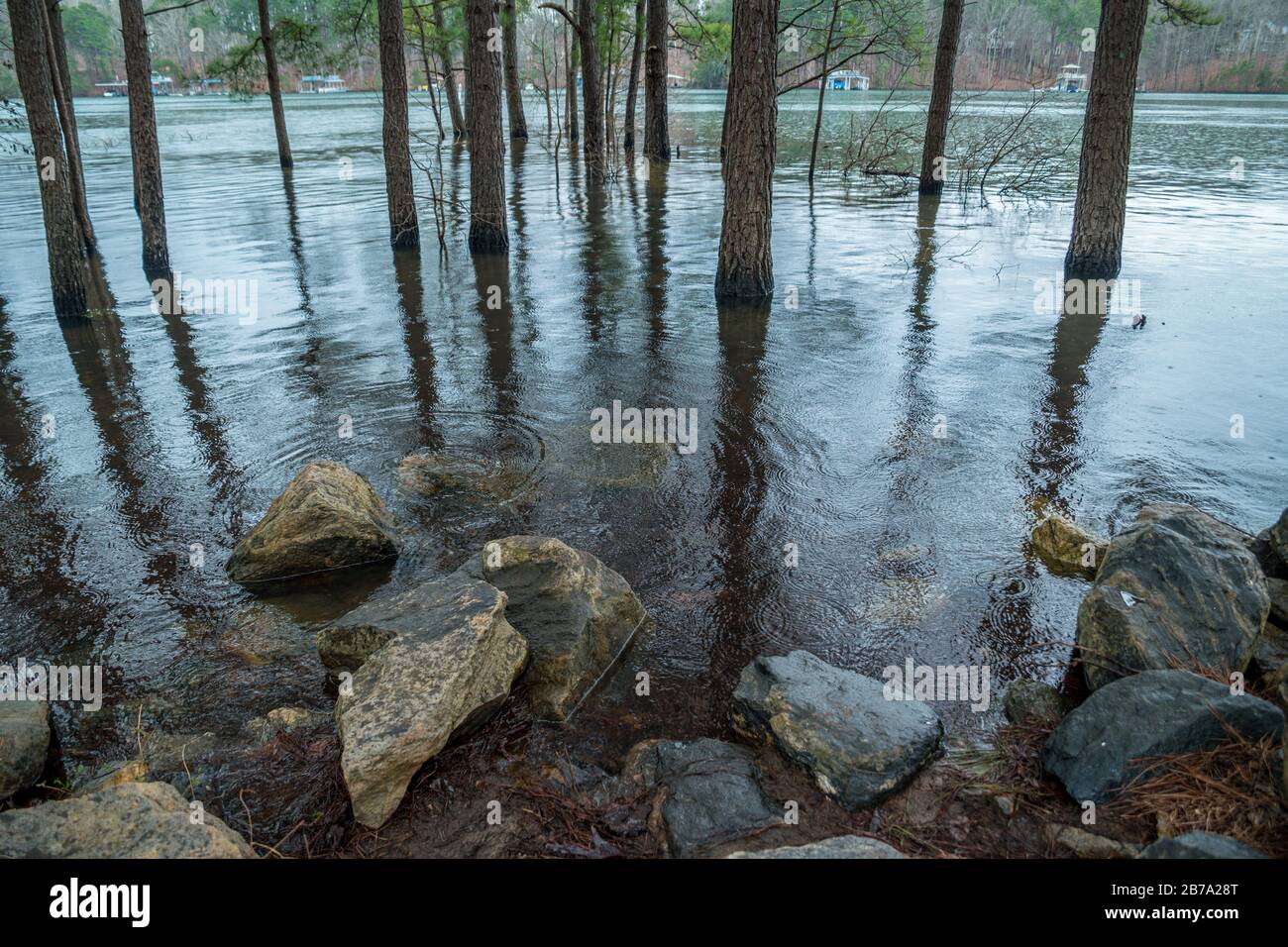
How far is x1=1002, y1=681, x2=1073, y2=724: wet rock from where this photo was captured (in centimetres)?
407

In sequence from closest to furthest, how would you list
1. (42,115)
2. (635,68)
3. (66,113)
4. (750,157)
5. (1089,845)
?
(1089,845) → (42,115) → (750,157) → (66,113) → (635,68)

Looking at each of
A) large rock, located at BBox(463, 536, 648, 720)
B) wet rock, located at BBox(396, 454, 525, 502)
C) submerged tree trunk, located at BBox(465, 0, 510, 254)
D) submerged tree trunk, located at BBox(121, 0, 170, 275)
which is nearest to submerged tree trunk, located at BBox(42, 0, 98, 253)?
submerged tree trunk, located at BBox(121, 0, 170, 275)

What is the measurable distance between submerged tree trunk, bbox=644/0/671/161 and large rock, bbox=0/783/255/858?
75.3 ft

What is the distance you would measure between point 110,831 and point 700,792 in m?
2.23

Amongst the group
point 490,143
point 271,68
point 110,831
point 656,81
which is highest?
point 271,68

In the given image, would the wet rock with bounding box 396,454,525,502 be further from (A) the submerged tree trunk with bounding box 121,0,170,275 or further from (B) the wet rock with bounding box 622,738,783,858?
(A) the submerged tree trunk with bounding box 121,0,170,275

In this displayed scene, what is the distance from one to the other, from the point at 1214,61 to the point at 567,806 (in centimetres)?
11702

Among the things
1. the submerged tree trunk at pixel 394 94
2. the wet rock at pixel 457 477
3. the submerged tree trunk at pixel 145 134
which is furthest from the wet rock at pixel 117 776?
the submerged tree trunk at pixel 145 134

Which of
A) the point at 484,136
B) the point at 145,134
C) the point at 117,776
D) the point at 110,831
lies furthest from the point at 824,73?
the point at 110,831

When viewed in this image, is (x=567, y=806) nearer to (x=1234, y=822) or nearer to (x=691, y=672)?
(x=691, y=672)

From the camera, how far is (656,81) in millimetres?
23531

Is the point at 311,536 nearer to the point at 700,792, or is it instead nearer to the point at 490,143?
the point at 700,792
